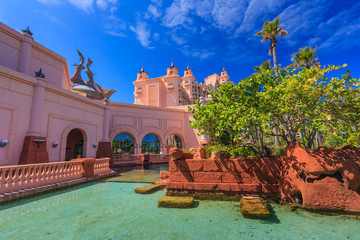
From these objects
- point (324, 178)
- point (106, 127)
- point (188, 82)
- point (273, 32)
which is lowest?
point (324, 178)

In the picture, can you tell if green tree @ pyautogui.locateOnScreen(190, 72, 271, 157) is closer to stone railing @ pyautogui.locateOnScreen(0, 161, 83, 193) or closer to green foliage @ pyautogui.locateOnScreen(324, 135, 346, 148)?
stone railing @ pyautogui.locateOnScreen(0, 161, 83, 193)

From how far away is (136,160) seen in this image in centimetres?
1767

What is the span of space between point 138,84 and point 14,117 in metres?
39.4

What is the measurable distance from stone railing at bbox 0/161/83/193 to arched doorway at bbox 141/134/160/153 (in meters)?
11.3

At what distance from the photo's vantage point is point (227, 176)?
6.35m

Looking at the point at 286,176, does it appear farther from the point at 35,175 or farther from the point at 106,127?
the point at 106,127

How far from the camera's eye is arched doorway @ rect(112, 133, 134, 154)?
18469 millimetres

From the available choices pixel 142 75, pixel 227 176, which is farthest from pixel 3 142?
pixel 142 75

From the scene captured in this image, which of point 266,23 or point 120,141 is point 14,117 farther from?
point 266,23

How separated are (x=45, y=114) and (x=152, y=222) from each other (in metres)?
10.1

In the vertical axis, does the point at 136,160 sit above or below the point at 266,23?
below

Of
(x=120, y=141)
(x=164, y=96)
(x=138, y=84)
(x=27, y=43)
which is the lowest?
(x=120, y=141)

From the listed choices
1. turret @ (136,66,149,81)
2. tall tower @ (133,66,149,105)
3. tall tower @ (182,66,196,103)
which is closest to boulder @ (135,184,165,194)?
tall tower @ (133,66,149,105)

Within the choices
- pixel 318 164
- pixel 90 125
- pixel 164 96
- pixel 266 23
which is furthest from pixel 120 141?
pixel 164 96
